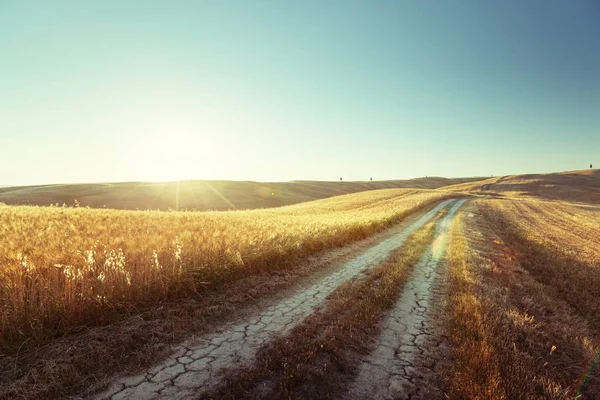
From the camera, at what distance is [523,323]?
19.0ft

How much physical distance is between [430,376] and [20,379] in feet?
19.2

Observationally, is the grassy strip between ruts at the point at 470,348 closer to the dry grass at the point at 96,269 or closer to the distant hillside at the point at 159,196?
the dry grass at the point at 96,269

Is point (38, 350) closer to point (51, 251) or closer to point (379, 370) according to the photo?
point (51, 251)

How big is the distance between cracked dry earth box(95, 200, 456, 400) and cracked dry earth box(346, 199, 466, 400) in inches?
70.0

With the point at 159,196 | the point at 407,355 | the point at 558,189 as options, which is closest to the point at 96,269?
the point at 407,355

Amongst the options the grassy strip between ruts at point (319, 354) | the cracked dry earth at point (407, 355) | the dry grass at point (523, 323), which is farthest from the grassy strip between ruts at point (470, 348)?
the grassy strip between ruts at point (319, 354)

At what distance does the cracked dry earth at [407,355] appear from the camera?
3973mm

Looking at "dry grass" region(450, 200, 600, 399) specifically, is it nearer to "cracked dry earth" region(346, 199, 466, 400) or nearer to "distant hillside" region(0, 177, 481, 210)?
"cracked dry earth" region(346, 199, 466, 400)

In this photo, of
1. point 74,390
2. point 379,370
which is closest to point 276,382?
point 379,370

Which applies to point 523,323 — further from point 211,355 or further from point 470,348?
point 211,355

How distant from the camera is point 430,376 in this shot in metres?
4.30

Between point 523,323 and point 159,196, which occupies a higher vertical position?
point 159,196

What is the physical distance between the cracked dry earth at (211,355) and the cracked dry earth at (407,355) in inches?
70.0

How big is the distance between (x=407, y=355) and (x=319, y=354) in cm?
159
